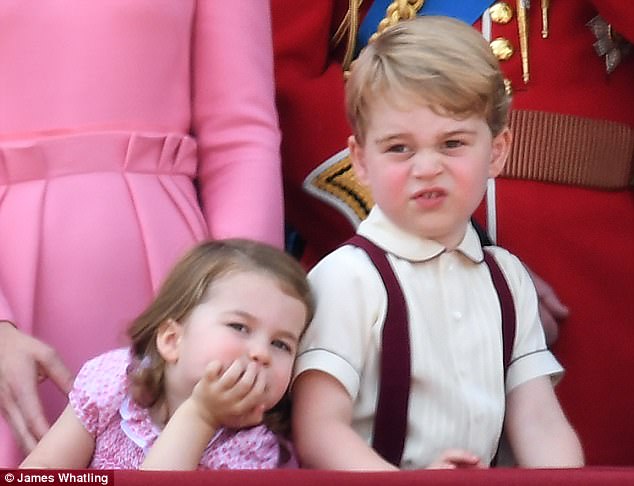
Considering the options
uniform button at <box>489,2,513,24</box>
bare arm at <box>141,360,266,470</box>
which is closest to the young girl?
bare arm at <box>141,360,266,470</box>

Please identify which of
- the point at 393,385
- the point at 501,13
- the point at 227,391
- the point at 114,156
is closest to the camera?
the point at 227,391

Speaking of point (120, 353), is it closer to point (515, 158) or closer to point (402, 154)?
point (402, 154)

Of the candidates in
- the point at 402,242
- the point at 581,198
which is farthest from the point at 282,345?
the point at 581,198

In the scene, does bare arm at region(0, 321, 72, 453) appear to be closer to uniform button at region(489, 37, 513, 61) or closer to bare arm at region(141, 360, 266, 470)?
bare arm at region(141, 360, 266, 470)

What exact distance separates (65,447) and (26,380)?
0.10 metres

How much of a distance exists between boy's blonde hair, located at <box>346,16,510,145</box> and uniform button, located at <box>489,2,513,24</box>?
0.75 feet

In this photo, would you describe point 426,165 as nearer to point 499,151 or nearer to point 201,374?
point 499,151

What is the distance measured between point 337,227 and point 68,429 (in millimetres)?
486

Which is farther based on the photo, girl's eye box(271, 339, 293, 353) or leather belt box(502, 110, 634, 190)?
leather belt box(502, 110, 634, 190)

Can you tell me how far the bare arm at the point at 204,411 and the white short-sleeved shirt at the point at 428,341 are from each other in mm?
105

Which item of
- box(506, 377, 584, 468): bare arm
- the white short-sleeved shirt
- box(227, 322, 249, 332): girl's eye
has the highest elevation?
box(227, 322, 249, 332): girl's eye

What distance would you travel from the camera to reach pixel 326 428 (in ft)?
4.42

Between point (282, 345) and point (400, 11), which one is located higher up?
point (400, 11)

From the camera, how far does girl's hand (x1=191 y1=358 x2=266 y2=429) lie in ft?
4.19
